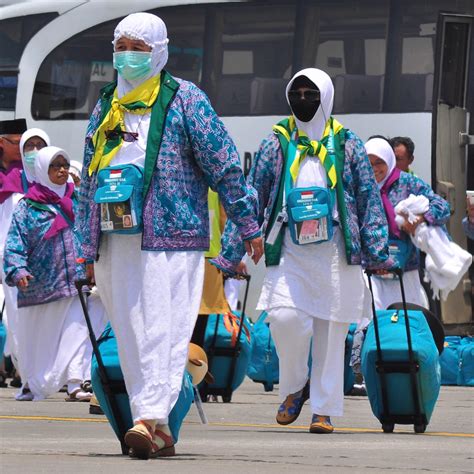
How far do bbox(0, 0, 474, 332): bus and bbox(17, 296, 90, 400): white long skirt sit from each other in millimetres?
4782

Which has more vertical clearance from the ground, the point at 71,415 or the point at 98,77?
the point at 98,77

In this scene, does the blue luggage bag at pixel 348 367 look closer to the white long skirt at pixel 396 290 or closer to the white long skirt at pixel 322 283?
the white long skirt at pixel 396 290

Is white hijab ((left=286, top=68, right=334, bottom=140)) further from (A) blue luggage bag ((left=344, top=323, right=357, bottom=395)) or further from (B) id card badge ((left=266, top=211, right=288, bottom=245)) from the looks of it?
(A) blue luggage bag ((left=344, top=323, right=357, bottom=395))

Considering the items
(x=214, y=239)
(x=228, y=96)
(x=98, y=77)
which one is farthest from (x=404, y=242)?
(x=98, y=77)

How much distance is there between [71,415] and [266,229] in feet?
6.38

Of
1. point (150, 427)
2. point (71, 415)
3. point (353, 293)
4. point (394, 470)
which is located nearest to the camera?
point (394, 470)

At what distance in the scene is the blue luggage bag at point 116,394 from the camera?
7.52 meters

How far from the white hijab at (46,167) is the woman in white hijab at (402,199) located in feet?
7.13

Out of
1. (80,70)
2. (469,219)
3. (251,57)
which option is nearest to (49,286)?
(469,219)

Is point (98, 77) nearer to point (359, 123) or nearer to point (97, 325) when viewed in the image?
point (359, 123)

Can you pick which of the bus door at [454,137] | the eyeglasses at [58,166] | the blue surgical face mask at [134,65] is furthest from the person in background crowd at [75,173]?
the blue surgical face mask at [134,65]

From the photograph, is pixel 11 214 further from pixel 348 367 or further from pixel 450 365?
pixel 450 365

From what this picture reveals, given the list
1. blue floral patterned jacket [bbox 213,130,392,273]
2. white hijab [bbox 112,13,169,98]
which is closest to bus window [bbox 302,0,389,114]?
blue floral patterned jacket [bbox 213,130,392,273]

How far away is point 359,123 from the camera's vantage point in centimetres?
1902
